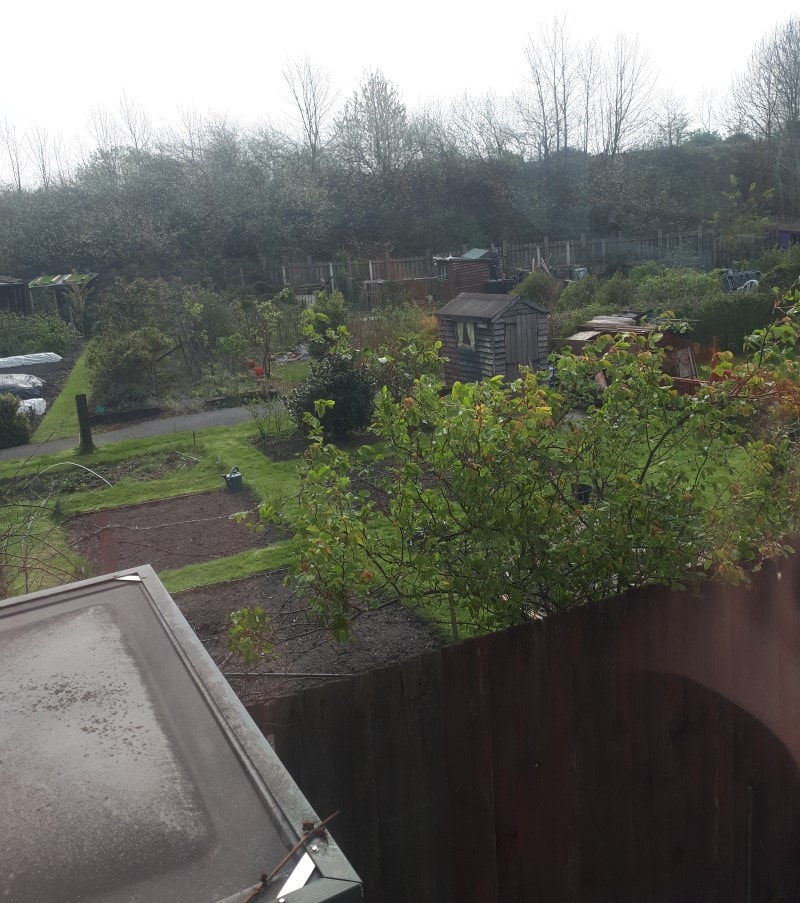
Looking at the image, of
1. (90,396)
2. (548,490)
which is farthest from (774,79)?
(548,490)

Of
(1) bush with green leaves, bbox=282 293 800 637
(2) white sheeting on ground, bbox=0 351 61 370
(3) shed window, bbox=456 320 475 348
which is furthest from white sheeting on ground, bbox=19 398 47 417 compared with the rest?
(1) bush with green leaves, bbox=282 293 800 637

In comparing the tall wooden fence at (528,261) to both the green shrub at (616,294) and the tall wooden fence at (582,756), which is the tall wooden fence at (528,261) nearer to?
the green shrub at (616,294)

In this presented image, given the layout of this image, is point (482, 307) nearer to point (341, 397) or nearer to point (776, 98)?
point (341, 397)

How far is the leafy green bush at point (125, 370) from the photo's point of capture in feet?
54.6

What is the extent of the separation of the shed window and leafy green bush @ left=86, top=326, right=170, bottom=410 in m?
6.18

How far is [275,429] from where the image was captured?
14.0 metres

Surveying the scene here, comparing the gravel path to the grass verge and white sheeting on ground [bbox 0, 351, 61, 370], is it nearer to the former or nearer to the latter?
the grass verge

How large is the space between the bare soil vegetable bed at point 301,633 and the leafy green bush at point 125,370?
991 cm

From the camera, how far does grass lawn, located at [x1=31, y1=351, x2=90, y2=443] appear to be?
588 inches

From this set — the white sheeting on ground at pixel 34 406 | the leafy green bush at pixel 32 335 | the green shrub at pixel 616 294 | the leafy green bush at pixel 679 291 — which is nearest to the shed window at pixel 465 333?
the leafy green bush at pixel 679 291

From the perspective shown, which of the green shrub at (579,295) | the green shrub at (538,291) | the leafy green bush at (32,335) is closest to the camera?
the leafy green bush at (32,335)

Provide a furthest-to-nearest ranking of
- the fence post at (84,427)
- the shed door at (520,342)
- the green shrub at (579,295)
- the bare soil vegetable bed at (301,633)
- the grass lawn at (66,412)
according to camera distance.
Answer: the green shrub at (579,295) → the shed door at (520,342) → the grass lawn at (66,412) → the fence post at (84,427) → the bare soil vegetable bed at (301,633)

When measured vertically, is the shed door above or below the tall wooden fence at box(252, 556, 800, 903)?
above

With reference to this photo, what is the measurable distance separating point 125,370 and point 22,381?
127 inches
